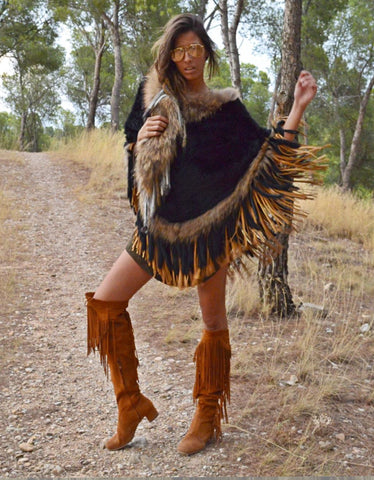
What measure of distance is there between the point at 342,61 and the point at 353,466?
1768cm

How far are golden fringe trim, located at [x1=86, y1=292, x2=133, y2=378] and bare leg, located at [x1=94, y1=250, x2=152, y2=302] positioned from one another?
32 millimetres

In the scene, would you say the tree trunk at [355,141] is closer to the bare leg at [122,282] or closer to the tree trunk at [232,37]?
the tree trunk at [232,37]

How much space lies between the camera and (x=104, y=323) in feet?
7.99

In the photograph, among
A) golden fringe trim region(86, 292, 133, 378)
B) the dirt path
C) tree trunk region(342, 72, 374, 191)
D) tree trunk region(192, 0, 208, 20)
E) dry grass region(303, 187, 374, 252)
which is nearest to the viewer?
golden fringe trim region(86, 292, 133, 378)

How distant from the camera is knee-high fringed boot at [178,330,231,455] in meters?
2.59

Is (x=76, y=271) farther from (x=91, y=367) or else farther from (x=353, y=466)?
(x=353, y=466)

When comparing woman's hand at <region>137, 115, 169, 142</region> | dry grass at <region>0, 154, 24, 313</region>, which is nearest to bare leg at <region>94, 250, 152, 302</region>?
woman's hand at <region>137, 115, 169, 142</region>

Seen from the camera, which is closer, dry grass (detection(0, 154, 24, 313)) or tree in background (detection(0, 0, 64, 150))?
dry grass (detection(0, 154, 24, 313))

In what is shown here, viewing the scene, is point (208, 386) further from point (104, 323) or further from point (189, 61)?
point (189, 61)

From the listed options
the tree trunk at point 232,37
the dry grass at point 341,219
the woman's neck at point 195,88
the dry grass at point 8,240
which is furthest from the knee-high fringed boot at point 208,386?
the dry grass at point 341,219

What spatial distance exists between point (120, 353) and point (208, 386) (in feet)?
1.49

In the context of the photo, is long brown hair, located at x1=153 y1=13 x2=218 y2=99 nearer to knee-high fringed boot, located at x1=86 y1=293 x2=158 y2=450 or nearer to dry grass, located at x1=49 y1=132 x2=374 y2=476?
knee-high fringed boot, located at x1=86 y1=293 x2=158 y2=450

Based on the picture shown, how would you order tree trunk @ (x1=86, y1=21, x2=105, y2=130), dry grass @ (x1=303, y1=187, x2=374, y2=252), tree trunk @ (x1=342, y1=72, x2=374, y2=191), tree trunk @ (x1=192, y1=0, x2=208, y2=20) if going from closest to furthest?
dry grass @ (x1=303, y1=187, x2=374, y2=252) < tree trunk @ (x1=192, y1=0, x2=208, y2=20) < tree trunk @ (x1=86, y1=21, x2=105, y2=130) < tree trunk @ (x1=342, y1=72, x2=374, y2=191)

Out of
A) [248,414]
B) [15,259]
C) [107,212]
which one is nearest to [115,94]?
[107,212]
